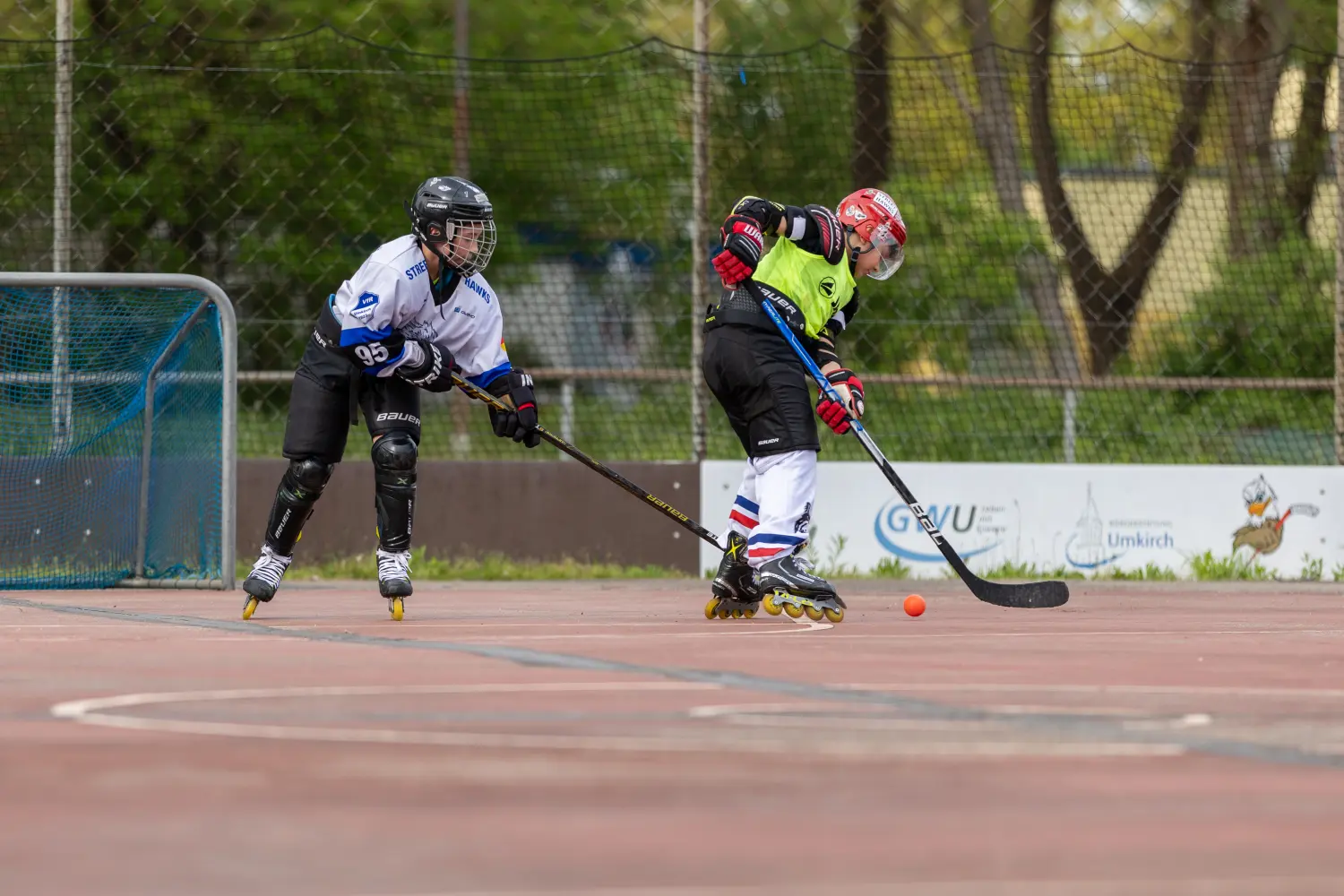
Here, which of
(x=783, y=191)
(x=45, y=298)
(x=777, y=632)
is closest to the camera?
(x=777, y=632)

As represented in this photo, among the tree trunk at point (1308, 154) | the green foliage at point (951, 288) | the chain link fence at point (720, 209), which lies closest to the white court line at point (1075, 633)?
the chain link fence at point (720, 209)

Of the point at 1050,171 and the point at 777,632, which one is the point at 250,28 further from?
the point at 777,632

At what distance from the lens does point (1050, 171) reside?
43.1ft

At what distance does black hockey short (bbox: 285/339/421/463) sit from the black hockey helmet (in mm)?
506

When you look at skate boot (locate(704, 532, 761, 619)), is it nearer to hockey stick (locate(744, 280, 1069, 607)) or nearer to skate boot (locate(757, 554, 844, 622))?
skate boot (locate(757, 554, 844, 622))

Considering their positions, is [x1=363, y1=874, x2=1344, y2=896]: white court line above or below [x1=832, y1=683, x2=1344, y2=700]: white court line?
below

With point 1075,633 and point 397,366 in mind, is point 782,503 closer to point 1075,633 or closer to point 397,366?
point 1075,633

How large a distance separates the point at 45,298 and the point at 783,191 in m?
4.08

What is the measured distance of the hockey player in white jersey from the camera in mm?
8055

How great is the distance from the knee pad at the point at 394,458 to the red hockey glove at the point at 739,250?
1342 millimetres

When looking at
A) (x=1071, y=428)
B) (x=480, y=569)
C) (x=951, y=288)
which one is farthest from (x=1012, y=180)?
(x=480, y=569)

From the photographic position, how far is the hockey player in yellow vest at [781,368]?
8.20 meters

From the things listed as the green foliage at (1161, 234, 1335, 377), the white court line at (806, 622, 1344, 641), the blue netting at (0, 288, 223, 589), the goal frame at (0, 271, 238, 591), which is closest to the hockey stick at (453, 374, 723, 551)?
the white court line at (806, 622, 1344, 641)

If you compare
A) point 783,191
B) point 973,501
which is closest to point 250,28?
point 783,191
